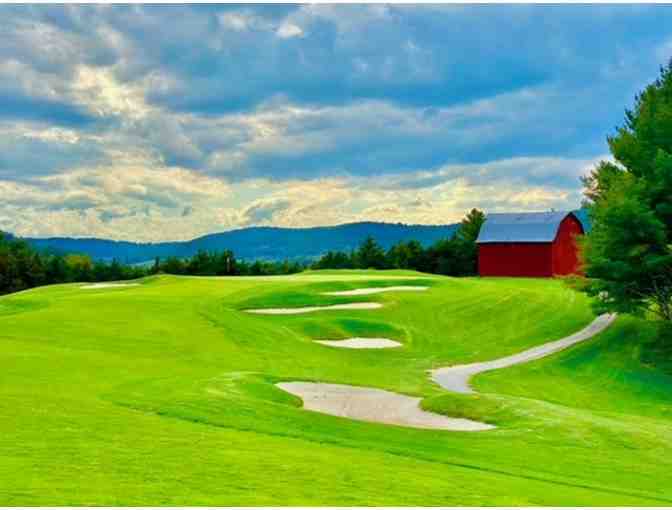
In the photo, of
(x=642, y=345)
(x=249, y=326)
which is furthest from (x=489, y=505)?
(x=642, y=345)

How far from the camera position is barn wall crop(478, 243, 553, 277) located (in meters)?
70.6

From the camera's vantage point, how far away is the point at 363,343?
38.0m

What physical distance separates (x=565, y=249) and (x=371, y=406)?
183 feet

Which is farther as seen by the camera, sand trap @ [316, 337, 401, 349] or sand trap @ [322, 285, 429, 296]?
sand trap @ [322, 285, 429, 296]

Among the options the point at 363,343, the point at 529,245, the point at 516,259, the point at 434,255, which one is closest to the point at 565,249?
the point at 529,245

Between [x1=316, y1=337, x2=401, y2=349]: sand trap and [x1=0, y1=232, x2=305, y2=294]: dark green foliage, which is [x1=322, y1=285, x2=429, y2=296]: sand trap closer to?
[x1=316, y1=337, x2=401, y2=349]: sand trap

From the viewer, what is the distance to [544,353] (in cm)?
3800

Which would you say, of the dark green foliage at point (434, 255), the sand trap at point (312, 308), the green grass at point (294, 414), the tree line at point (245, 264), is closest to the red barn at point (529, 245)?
the dark green foliage at point (434, 255)

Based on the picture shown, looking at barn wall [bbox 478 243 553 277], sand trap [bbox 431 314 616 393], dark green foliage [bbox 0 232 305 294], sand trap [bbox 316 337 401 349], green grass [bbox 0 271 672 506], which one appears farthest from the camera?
dark green foliage [bbox 0 232 305 294]

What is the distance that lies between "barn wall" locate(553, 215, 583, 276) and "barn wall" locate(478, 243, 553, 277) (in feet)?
3.48

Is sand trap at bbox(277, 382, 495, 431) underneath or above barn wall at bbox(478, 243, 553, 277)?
underneath

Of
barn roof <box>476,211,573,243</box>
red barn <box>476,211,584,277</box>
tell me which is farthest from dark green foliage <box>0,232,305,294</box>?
red barn <box>476,211,584,277</box>

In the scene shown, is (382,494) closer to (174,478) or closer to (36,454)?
(174,478)

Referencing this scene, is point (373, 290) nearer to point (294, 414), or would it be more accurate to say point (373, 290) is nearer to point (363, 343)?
point (363, 343)
